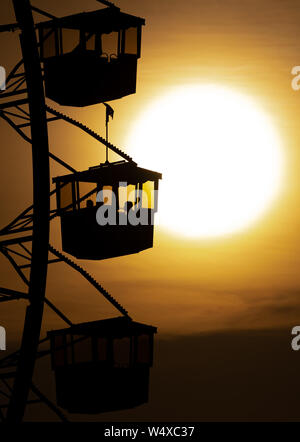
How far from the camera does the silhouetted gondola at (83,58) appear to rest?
31984 mm

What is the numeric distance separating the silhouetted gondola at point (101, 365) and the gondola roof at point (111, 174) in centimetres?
470

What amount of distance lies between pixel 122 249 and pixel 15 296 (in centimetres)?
343

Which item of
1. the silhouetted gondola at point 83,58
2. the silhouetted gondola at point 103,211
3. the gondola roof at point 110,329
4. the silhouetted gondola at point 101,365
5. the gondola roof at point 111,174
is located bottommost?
the silhouetted gondola at point 101,365

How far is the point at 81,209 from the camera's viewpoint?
32500mm

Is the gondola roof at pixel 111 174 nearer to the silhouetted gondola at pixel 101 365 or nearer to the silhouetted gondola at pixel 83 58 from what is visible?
the silhouetted gondola at pixel 83 58

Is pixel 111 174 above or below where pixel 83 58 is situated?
below

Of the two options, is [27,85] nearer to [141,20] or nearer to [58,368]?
[141,20]

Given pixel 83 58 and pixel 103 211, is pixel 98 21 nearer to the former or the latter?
pixel 83 58

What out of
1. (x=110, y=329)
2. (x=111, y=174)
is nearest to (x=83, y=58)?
(x=111, y=174)

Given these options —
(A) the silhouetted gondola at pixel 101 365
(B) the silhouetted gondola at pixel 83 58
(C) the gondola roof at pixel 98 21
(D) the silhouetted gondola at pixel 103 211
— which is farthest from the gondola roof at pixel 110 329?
(C) the gondola roof at pixel 98 21

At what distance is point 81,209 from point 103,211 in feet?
2.14

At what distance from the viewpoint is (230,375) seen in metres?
131

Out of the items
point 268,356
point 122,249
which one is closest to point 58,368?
point 122,249

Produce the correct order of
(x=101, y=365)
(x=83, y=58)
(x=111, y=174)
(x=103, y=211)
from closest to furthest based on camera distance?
(x=83, y=58) < (x=103, y=211) < (x=111, y=174) < (x=101, y=365)
